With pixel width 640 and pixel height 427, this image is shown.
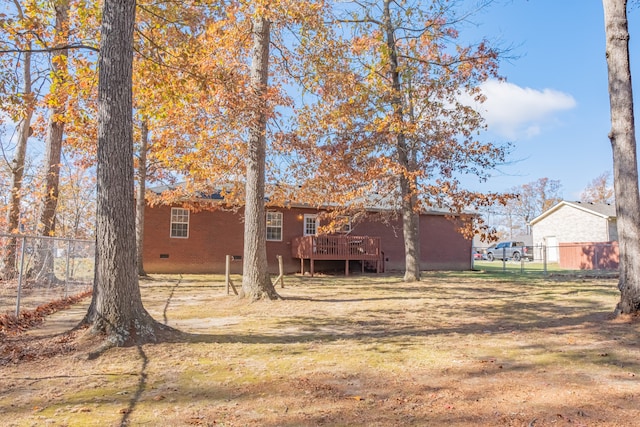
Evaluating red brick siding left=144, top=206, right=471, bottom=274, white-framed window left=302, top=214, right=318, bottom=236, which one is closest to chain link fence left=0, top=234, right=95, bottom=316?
red brick siding left=144, top=206, right=471, bottom=274

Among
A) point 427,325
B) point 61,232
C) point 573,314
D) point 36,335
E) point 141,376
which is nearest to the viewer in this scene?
point 141,376

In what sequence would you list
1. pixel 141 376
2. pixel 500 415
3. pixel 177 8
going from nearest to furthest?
1. pixel 500 415
2. pixel 141 376
3. pixel 177 8

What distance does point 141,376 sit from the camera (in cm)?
436

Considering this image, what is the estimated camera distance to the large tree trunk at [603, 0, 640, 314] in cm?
696

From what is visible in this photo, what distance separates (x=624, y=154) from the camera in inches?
278

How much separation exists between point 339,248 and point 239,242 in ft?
15.9

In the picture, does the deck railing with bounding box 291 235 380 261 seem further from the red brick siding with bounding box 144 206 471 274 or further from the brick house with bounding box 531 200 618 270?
the brick house with bounding box 531 200 618 270

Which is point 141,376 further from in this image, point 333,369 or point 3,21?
point 3,21

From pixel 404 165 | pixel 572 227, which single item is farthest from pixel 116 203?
pixel 572 227

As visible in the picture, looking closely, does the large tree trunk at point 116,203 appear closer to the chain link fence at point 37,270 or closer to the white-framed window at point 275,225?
the chain link fence at point 37,270

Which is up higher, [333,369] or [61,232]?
[61,232]

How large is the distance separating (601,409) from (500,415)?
2.66ft

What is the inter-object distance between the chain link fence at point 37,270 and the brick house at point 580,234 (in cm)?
1984

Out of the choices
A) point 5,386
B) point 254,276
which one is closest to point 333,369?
point 5,386
